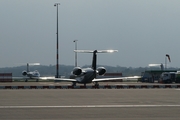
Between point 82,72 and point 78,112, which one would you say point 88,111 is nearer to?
point 78,112

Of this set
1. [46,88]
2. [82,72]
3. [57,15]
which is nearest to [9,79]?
[57,15]

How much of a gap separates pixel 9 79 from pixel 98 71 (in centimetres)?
4530

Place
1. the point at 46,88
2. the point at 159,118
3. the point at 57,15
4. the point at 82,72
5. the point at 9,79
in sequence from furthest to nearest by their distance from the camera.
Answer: the point at 9,79 → the point at 57,15 → the point at 82,72 → the point at 46,88 → the point at 159,118

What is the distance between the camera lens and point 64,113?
66.5ft

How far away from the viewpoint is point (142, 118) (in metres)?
18.3

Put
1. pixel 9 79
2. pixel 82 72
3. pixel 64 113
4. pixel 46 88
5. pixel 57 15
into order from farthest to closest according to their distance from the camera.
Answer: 1. pixel 9 79
2. pixel 57 15
3. pixel 82 72
4. pixel 46 88
5. pixel 64 113

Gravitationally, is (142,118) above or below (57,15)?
below

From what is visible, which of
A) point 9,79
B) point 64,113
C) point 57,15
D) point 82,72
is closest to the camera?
point 64,113

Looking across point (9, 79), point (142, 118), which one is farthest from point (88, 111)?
point (9, 79)

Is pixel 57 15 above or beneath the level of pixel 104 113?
above

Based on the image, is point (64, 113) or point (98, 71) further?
point (98, 71)

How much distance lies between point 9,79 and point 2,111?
81.2 m

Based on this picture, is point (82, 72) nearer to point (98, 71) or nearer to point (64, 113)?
point (98, 71)

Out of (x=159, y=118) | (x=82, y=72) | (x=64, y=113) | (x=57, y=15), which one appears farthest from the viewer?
(x=57, y=15)
